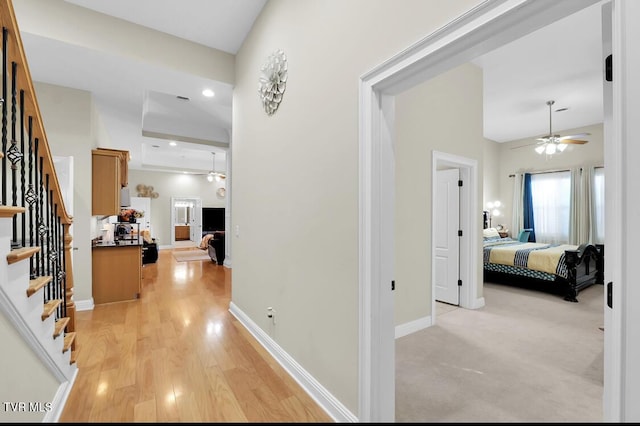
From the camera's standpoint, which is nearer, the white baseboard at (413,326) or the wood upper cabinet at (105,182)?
the white baseboard at (413,326)

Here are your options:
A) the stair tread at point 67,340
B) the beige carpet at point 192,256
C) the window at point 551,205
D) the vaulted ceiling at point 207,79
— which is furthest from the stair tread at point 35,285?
the window at point 551,205

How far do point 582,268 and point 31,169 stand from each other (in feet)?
21.3

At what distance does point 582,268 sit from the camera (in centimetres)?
456

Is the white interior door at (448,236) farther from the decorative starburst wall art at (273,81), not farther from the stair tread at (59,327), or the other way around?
the stair tread at (59,327)

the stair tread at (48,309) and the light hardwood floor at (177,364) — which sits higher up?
the stair tread at (48,309)

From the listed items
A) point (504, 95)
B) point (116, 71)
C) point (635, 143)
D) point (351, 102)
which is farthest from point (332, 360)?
point (504, 95)

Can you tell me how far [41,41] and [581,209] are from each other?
9239mm

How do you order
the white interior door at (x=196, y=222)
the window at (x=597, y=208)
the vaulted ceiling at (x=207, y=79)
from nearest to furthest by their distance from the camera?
1. the vaulted ceiling at (x=207, y=79)
2. the window at (x=597, y=208)
3. the white interior door at (x=196, y=222)

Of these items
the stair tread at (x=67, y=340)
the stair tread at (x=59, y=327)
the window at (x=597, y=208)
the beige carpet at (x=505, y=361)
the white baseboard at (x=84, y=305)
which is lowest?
the beige carpet at (x=505, y=361)

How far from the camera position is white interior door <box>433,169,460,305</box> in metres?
3.95

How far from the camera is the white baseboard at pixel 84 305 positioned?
A: 369cm

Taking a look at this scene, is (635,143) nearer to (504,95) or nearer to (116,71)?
(116,71)

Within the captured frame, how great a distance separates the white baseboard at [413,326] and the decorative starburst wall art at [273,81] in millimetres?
2554

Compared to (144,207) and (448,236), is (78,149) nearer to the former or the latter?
(448,236)
